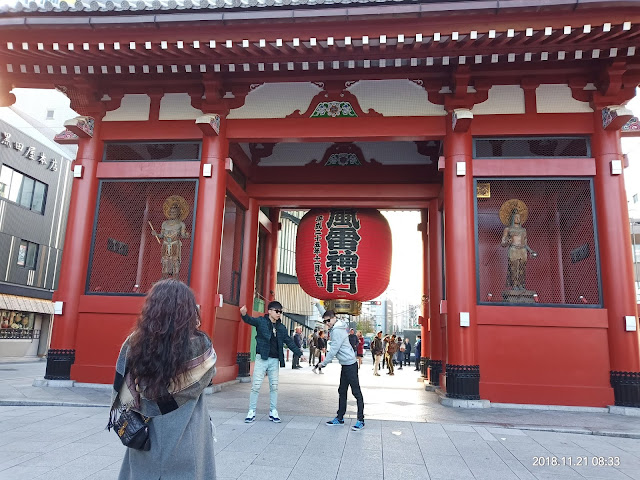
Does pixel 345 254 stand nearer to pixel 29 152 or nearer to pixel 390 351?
pixel 390 351

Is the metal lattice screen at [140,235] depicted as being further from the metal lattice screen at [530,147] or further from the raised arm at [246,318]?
the metal lattice screen at [530,147]

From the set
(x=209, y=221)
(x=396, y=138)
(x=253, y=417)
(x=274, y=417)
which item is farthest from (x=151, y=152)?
(x=274, y=417)

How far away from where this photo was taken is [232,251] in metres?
10.8

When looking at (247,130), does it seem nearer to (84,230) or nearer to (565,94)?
(84,230)

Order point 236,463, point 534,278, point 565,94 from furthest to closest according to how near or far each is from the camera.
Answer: point 534,278 → point 565,94 → point 236,463

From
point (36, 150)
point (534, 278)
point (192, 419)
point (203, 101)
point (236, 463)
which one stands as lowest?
point (236, 463)

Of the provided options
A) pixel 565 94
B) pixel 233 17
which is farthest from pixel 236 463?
pixel 565 94

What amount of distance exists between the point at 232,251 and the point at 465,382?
19.9 feet

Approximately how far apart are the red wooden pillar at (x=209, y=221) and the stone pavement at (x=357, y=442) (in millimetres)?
1820

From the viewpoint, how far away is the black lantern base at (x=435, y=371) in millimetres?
10203

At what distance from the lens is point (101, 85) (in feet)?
29.7

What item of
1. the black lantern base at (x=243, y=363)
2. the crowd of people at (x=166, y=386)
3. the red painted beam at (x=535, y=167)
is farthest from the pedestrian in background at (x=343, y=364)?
the black lantern base at (x=243, y=363)

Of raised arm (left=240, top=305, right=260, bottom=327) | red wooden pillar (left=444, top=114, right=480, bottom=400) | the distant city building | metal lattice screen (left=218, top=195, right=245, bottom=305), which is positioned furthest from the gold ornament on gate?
the distant city building

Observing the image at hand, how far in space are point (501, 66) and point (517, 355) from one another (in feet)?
16.8
